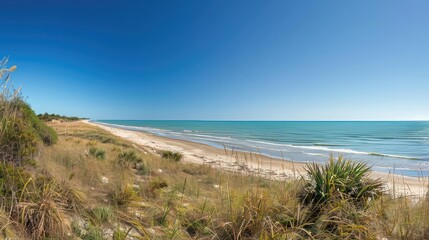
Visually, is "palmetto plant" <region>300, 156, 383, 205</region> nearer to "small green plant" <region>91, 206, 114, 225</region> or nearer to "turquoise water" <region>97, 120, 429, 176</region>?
"turquoise water" <region>97, 120, 429, 176</region>

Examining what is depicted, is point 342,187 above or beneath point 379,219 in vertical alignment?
above

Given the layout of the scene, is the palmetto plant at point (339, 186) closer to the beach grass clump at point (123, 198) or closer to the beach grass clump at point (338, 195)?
the beach grass clump at point (338, 195)

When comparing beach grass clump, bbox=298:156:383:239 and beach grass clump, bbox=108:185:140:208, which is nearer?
beach grass clump, bbox=298:156:383:239

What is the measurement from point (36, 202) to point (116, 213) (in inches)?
44.4

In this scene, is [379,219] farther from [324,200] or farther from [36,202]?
[36,202]

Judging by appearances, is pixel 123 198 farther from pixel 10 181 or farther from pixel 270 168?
pixel 270 168

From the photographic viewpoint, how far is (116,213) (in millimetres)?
3900

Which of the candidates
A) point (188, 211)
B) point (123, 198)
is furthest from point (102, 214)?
point (188, 211)

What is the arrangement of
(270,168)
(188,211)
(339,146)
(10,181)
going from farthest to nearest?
1. (339,146)
2. (270,168)
3. (188,211)
4. (10,181)

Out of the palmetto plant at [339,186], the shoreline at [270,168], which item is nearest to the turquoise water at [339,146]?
the palmetto plant at [339,186]

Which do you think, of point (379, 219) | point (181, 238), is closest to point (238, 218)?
point (181, 238)

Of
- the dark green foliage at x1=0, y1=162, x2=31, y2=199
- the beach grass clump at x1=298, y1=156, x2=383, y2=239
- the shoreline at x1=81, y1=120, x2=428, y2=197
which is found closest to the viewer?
the dark green foliage at x1=0, y1=162, x2=31, y2=199

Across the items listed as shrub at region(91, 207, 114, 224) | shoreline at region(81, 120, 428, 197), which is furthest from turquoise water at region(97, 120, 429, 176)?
shrub at region(91, 207, 114, 224)

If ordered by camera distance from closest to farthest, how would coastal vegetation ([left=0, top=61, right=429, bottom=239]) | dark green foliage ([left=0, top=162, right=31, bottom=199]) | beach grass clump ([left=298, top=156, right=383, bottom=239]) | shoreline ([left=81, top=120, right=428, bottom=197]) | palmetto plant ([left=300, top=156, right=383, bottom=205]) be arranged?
1. coastal vegetation ([left=0, top=61, right=429, bottom=239])
2. dark green foliage ([left=0, top=162, right=31, bottom=199])
3. beach grass clump ([left=298, top=156, right=383, bottom=239])
4. palmetto plant ([left=300, top=156, right=383, bottom=205])
5. shoreline ([left=81, top=120, right=428, bottom=197])
